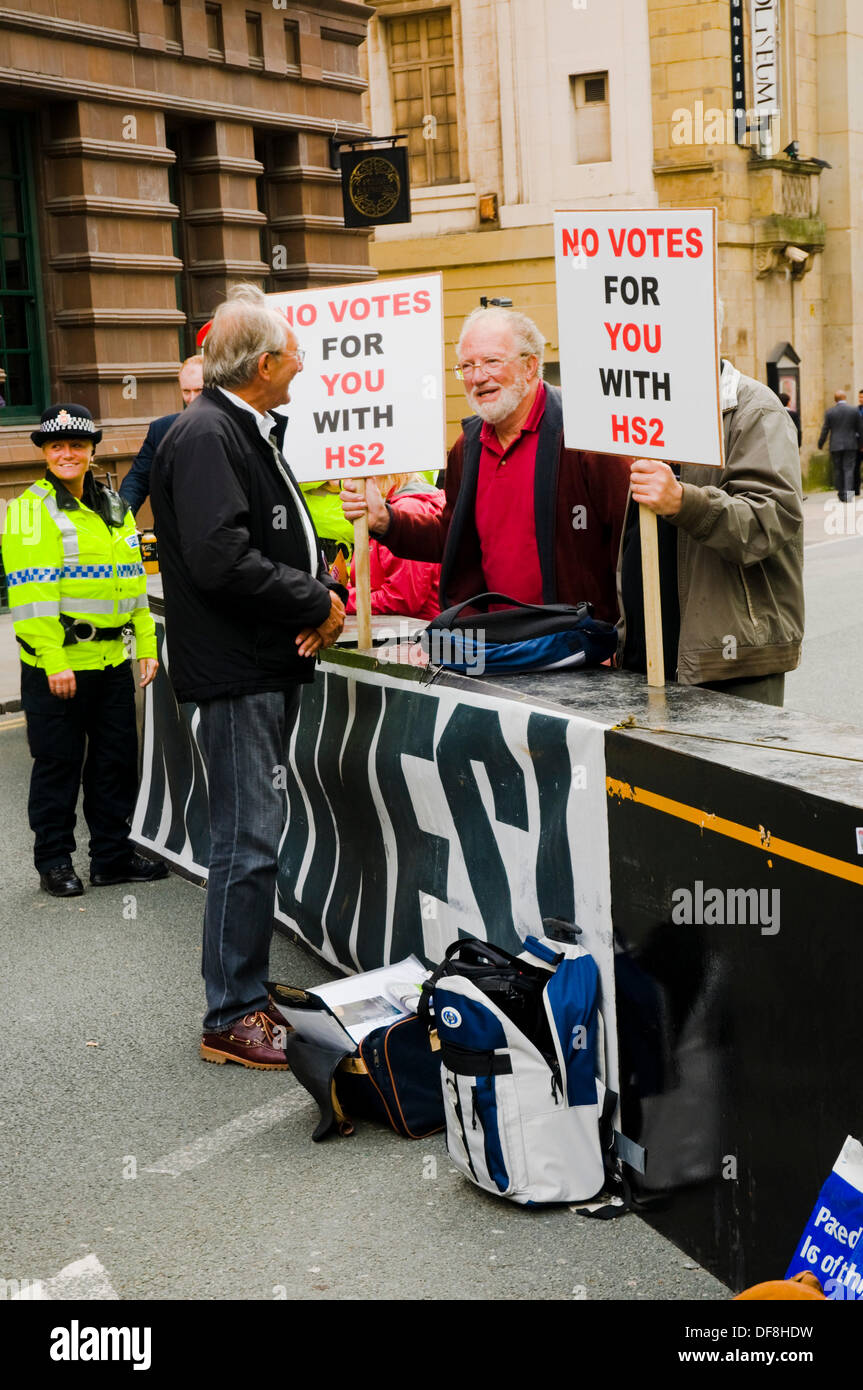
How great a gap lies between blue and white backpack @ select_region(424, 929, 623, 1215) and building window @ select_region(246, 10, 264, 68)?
16.0 metres

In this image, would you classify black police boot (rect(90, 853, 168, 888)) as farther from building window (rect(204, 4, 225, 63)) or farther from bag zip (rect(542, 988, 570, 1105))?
building window (rect(204, 4, 225, 63))

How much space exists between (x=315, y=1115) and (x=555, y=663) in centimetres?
146

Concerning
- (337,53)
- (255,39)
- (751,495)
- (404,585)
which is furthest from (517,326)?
(337,53)

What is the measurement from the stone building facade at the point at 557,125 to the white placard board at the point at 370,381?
2078 centimetres

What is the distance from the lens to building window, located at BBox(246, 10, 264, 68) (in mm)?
17906

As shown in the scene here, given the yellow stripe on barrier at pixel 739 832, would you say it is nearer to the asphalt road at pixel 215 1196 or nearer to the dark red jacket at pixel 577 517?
the asphalt road at pixel 215 1196

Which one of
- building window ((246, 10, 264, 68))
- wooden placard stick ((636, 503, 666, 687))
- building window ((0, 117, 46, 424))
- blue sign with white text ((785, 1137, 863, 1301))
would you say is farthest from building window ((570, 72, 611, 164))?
blue sign with white text ((785, 1137, 863, 1301))

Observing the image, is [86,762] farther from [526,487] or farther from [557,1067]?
[557,1067]

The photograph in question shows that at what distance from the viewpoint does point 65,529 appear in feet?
21.9

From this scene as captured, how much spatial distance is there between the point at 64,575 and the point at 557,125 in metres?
21.9

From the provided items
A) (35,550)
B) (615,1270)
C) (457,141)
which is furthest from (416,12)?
(615,1270)

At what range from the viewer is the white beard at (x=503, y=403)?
5.23 m

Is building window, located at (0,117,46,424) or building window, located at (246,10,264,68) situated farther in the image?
building window, located at (246,10,264,68)

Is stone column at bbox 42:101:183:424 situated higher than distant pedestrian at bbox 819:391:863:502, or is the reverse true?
stone column at bbox 42:101:183:424
